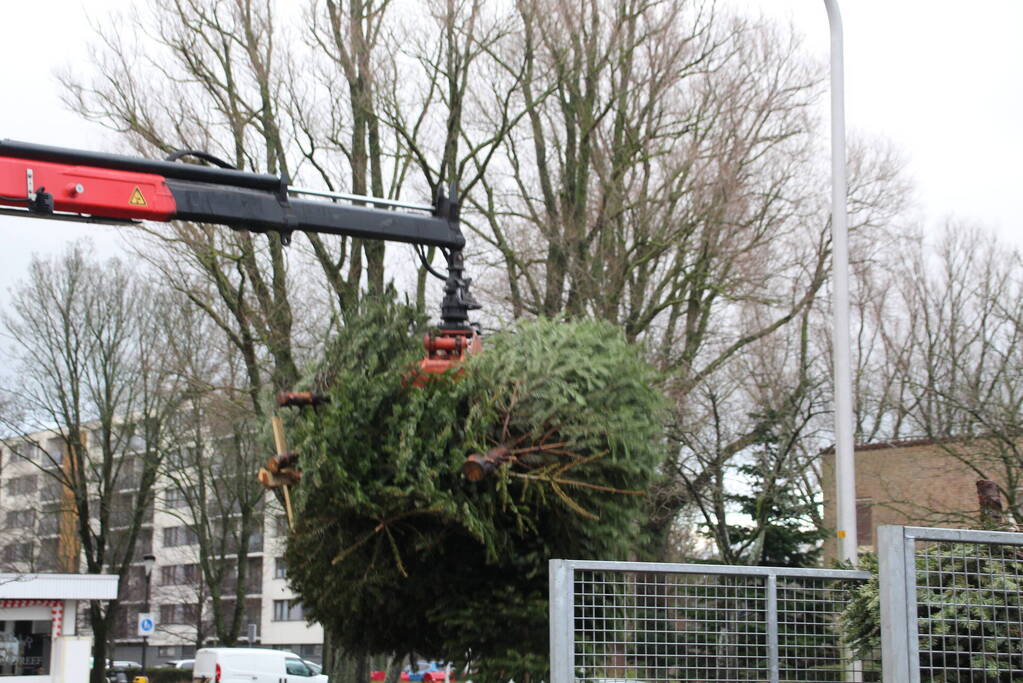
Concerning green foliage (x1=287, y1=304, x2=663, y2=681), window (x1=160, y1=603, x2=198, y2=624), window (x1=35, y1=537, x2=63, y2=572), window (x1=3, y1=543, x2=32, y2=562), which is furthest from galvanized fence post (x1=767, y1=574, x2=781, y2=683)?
window (x1=160, y1=603, x2=198, y2=624)

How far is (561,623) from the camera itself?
5512mm

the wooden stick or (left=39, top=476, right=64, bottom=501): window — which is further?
(left=39, top=476, right=64, bottom=501): window

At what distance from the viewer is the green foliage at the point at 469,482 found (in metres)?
6.99

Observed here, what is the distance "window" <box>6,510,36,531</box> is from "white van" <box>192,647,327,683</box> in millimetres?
19169

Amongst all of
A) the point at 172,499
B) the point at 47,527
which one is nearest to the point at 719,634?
the point at 172,499

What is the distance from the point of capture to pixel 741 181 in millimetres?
20812

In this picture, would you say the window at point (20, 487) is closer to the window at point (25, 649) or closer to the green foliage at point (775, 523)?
the window at point (25, 649)

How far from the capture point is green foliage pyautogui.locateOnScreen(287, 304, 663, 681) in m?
6.99

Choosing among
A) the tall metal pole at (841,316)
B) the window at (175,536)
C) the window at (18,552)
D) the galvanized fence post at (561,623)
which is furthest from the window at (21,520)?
the galvanized fence post at (561,623)

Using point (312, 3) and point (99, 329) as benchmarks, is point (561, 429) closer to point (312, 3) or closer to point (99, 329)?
point (312, 3)

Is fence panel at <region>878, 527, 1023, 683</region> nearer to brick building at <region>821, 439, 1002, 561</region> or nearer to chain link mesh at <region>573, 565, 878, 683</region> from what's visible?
chain link mesh at <region>573, 565, 878, 683</region>

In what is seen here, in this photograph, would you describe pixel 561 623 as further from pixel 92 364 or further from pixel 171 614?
pixel 171 614

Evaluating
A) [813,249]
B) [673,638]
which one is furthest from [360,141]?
[673,638]

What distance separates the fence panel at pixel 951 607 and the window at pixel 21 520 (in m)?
48.4
